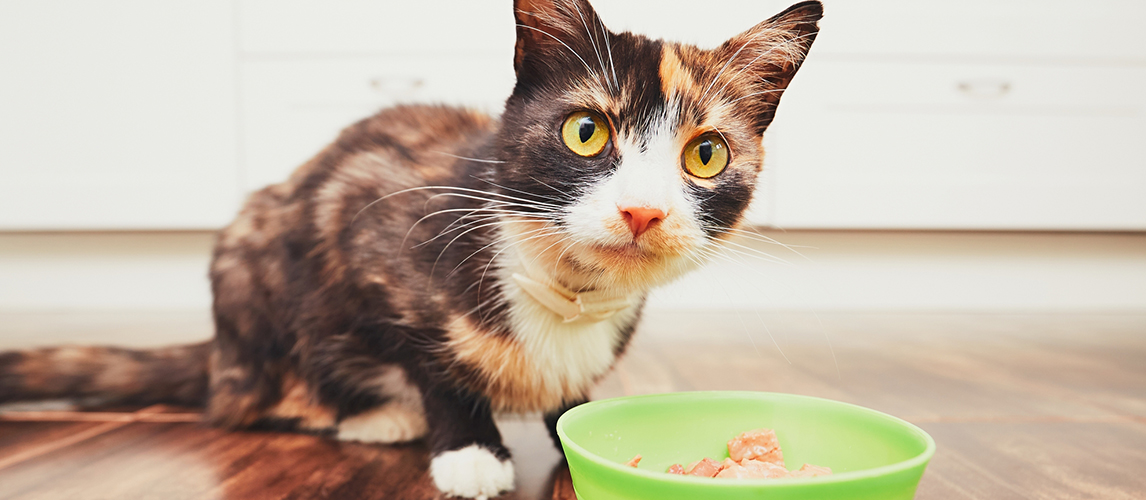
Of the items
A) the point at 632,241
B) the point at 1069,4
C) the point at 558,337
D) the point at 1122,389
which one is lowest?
the point at 1122,389

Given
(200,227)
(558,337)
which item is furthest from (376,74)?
(558,337)

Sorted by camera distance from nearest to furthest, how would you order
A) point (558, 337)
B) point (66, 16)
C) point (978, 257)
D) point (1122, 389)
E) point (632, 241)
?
point (632, 241) < point (558, 337) < point (1122, 389) < point (66, 16) < point (978, 257)

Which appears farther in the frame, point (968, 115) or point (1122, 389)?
point (968, 115)

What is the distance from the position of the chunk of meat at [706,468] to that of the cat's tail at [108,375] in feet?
2.59

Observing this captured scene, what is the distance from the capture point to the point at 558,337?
2.67ft

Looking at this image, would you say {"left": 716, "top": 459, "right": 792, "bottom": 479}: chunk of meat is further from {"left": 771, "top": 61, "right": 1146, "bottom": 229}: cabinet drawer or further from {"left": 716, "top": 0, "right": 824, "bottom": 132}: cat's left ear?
{"left": 771, "top": 61, "right": 1146, "bottom": 229}: cabinet drawer

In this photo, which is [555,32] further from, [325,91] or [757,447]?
[325,91]

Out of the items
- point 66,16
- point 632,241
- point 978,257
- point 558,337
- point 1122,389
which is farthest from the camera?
point 978,257

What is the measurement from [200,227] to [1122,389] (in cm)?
238

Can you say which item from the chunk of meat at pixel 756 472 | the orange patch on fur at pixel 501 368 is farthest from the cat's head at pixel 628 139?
the chunk of meat at pixel 756 472

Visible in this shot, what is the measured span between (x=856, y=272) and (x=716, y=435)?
1.84 meters

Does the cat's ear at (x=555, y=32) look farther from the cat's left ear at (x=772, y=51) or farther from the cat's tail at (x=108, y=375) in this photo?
the cat's tail at (x=108, y=375)

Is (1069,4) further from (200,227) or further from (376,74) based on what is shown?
(200,227)

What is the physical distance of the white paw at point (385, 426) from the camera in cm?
94
